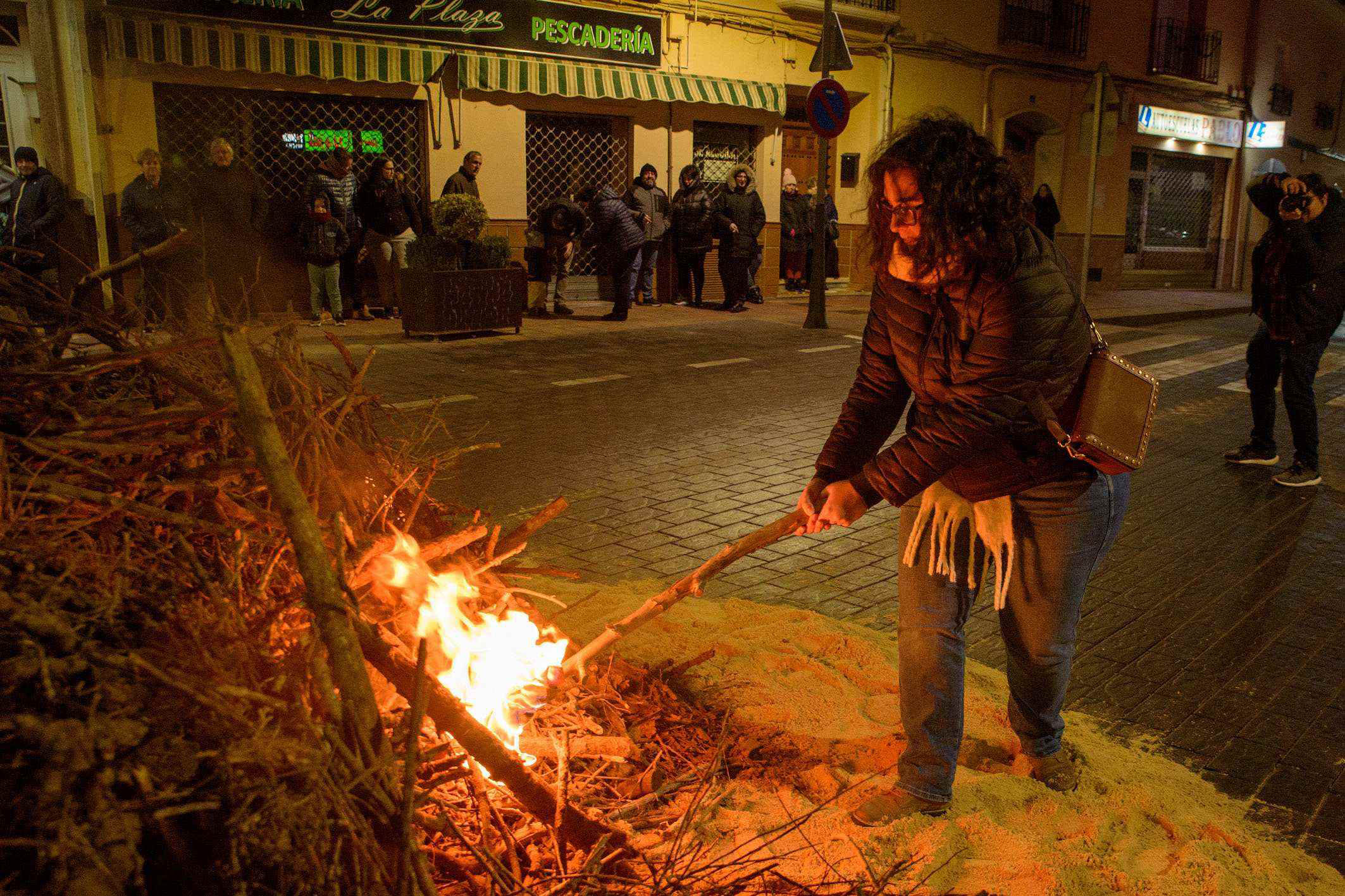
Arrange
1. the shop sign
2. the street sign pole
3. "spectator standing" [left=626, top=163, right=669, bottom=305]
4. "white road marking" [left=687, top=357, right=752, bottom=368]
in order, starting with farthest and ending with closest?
"spectator standing" [left=626, top=163, right=669, bottom=305], the street sign pole, the shop sign, "white road marking" [left=687, top=357, right=752, bottom=368]

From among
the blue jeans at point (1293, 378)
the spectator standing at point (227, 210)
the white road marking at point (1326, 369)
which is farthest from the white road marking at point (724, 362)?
the blue jeans at point (1293, 378)

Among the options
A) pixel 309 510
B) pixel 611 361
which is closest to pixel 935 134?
pixel 309 510

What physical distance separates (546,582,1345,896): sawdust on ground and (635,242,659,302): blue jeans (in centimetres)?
1258

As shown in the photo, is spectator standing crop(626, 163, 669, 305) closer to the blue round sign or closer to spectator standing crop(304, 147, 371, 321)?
the blue round sign

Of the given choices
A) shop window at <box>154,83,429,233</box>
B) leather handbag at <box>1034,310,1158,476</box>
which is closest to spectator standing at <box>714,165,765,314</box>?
shop window at <box>154,83,429,233</box>

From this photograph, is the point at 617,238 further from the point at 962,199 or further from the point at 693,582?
the point at 962,199

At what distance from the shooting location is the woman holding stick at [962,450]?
263cm

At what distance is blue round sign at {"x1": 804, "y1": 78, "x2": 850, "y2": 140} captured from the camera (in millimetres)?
13164

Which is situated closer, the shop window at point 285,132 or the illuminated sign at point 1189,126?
the shop window at point 285,132

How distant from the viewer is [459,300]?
1265 cm

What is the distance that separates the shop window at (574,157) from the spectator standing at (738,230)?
6.16ft

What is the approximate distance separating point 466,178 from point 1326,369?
11.0m

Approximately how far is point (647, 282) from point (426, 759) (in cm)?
1586

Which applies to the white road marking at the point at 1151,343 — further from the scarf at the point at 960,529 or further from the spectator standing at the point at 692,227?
the scarf at the point at 960,529
